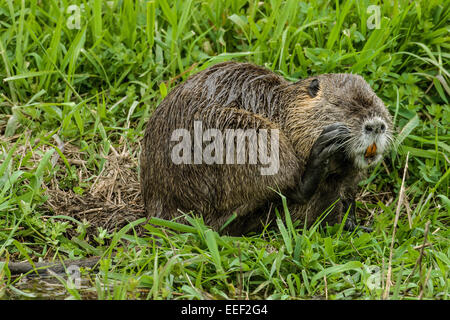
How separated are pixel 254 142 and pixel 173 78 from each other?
1295 millimetres

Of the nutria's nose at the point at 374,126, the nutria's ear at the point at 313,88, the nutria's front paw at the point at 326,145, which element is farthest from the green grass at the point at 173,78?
the nutria's ear at the point at 313,88

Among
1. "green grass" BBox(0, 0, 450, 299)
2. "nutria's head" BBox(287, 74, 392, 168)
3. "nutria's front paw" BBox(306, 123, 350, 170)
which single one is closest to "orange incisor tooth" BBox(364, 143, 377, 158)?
"nutria's head" BBox(287, 74, 392, 168)

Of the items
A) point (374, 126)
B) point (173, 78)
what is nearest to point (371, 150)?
point (374, 126)

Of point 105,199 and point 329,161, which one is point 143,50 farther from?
point 329,161

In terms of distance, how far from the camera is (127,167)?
185 inches

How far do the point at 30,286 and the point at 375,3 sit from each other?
304cm

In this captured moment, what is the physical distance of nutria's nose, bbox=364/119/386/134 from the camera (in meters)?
3.75

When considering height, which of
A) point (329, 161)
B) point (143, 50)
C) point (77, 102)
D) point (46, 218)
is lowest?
point (46, 218)

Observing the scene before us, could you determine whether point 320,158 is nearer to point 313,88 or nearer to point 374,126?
point 374,126

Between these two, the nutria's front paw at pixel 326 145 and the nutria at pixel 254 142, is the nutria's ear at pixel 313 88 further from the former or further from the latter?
the nutria's front paw at pixel 326 145

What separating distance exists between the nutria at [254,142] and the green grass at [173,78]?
0.19 metres

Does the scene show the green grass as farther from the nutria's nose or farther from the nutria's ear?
the nutria's ear

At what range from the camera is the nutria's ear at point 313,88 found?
4.01m
